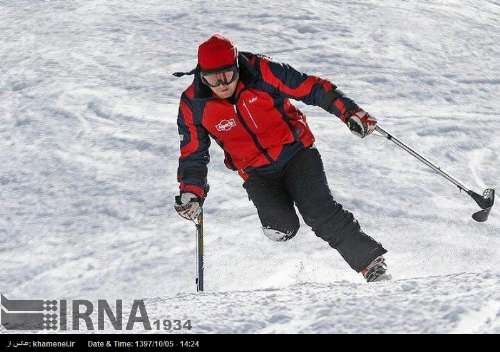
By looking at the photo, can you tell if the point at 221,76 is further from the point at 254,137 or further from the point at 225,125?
the point at 254,137

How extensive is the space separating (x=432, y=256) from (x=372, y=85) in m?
4.49

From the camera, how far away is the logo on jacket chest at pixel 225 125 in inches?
198

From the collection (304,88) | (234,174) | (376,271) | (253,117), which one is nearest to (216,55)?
(253,117)

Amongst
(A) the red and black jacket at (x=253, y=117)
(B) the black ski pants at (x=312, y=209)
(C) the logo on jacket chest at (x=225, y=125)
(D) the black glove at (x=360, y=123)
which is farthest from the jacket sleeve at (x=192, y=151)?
(D) the black glove at (x=360, y=123)

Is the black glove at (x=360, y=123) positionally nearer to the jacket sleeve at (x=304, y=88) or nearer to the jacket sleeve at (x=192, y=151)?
the jacket sleeve at (x=304, y=88)

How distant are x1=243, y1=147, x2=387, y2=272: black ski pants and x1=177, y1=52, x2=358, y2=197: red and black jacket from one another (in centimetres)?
10

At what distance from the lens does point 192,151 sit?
5.22 m

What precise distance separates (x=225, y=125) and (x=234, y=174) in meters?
2.70

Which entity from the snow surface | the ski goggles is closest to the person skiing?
Answer: the ski goggles

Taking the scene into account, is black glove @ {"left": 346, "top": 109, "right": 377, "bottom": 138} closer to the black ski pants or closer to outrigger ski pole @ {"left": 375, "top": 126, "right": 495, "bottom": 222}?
the black ski pants
